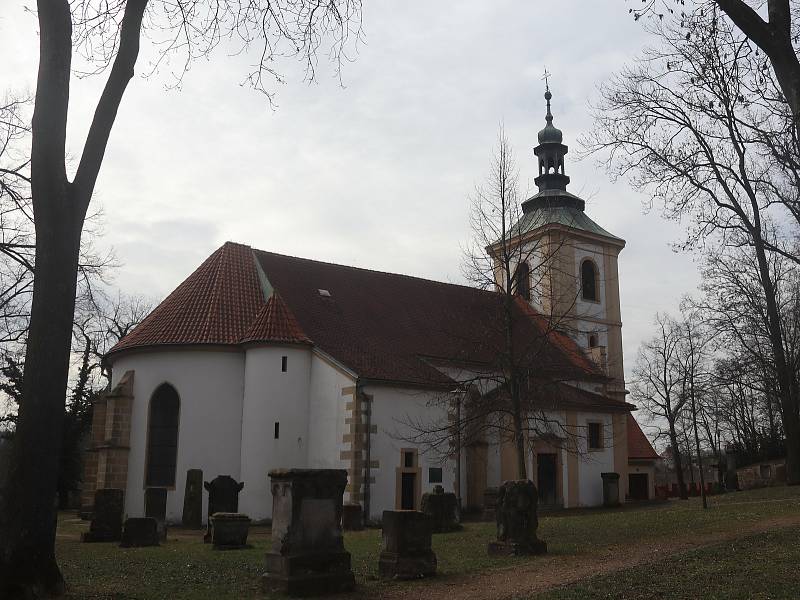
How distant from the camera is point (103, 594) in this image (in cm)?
907

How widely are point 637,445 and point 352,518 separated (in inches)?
828

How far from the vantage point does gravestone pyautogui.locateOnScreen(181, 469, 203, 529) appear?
838 inches

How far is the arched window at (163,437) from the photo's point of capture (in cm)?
2364

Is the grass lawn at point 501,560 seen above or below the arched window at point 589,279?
below

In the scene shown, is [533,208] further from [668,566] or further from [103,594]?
[103,594]

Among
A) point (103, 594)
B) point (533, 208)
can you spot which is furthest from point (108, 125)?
point (533, 208)

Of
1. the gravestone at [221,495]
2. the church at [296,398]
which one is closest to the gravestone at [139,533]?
the gravestone at [221,495]

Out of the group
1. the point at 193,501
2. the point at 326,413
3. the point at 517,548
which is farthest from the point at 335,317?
the point at 517,548

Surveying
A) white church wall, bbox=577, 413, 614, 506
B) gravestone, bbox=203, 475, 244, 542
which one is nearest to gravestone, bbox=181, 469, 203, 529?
gravestone, bbox=203, 475, 244, 542

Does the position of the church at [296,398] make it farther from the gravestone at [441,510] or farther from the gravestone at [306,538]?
the gravestone at [306,538]

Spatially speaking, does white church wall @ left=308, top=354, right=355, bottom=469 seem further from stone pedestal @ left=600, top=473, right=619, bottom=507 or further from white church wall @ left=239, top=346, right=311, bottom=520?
stone pedestal @ left=600, top=473, right=619, bottom=507

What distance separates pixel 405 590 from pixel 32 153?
7372 mm

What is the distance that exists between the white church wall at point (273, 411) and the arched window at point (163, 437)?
222 cm

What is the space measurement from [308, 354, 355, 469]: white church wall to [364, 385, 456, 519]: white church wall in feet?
3.05
